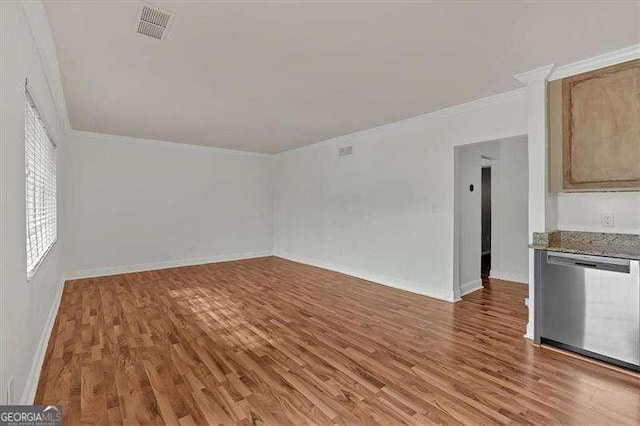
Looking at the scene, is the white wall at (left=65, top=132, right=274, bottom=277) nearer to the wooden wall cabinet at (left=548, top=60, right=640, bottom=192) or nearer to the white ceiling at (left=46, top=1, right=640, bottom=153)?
the white ceiling at (left=46, top=1, right=640, bottom=153)

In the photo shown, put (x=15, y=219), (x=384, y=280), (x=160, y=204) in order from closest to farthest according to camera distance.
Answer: (x=15, y=219) → (x=384, y=280) → (x=160, y=204)

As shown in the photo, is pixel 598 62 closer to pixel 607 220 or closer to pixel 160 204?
pixel 607 220

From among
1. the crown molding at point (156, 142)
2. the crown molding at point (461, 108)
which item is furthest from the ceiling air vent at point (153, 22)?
the crown molding at point (156, 142)

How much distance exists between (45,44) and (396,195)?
4259mm

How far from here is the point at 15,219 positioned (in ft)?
5.96

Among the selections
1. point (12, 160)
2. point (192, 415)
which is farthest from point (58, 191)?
point (192, 415)

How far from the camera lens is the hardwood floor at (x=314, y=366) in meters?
1.95

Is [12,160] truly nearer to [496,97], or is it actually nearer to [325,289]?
[325,289]

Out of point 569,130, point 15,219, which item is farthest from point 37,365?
point 569,130

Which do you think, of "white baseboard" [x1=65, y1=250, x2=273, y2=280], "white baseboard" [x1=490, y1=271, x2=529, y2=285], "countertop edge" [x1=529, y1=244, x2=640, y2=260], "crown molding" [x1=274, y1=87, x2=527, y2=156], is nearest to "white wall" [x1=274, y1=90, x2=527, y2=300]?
"crown molding" [x1=274, y1=87, x2=527, y2=156]

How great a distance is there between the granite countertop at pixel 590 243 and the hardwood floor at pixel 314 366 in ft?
2.95

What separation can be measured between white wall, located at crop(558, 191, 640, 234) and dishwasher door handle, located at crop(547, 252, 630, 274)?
49 cm

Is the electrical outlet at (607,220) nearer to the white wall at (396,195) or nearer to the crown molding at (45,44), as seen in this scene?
the white wall at (396,195)

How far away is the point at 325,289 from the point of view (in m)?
4.77
